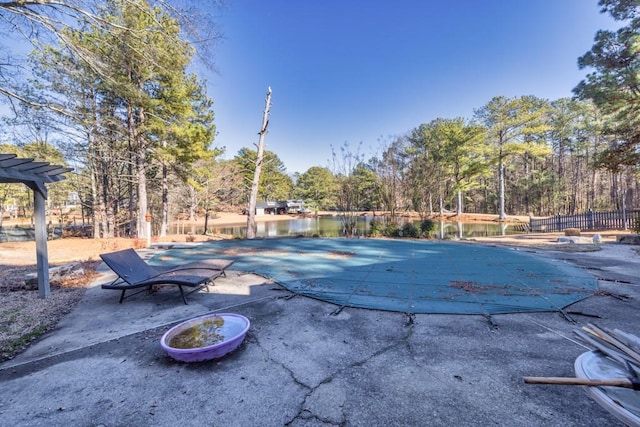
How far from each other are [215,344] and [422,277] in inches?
129

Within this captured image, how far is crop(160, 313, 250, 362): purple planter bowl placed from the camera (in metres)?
2.00

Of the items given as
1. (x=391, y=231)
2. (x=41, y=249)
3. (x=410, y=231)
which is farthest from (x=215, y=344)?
(x=410, y=231)

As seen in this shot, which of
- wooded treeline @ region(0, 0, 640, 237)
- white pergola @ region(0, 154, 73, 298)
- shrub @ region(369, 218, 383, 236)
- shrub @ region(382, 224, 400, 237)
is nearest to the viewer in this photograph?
white pergola @ region(0, 154, 73, 298)

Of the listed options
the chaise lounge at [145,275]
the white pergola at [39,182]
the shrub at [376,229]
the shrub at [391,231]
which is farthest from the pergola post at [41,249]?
the shrub at [391,231]

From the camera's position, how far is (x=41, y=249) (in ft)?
12.1

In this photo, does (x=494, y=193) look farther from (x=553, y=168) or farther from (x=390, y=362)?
(x=390, y=362)

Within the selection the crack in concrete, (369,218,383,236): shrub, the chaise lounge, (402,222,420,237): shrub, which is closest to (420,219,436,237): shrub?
(402,222,420,237): shrub

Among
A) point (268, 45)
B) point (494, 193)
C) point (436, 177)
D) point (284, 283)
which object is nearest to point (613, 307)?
point (284, 283)

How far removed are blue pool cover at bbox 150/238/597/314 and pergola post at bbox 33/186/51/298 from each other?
2.04m

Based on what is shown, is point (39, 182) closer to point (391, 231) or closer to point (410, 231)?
point (391, 231)

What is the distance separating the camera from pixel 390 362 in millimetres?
2043

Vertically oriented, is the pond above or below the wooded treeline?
below

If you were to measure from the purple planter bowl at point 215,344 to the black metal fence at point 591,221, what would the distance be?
16320 mm

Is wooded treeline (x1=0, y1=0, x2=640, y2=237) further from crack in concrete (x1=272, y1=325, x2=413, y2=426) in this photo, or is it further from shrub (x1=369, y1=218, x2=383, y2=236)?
crack in concrete (x1=272, y1=325, x2=413, y2=426)
